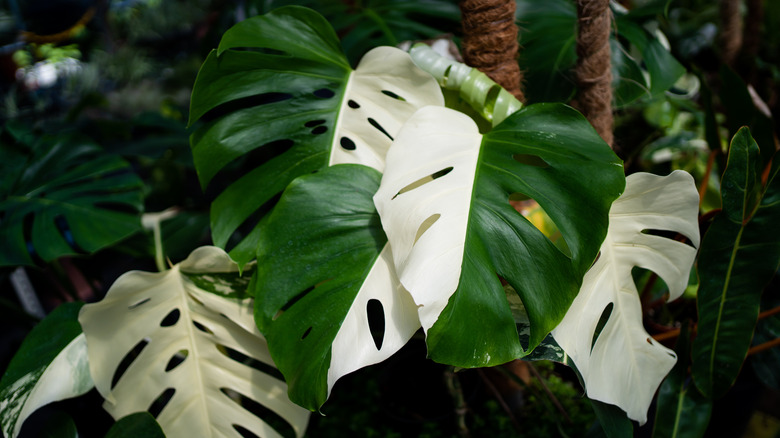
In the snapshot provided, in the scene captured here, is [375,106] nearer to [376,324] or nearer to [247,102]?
[376,324]

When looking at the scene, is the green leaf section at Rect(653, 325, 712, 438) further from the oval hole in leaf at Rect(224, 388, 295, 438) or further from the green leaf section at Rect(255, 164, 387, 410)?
the oval hole in leaf at Rect(224, 388, 295, 438)

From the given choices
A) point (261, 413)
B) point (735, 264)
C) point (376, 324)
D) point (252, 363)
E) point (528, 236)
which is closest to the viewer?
point (528, 236)

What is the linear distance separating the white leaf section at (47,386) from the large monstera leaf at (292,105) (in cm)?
26

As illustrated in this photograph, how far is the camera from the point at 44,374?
0.73 metres

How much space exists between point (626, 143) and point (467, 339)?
153cm

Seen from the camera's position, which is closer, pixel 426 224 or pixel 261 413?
pixel 426 224

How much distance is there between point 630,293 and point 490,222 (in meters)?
0.22

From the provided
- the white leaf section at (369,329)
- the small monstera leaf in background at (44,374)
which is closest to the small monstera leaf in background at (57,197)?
the small monstera leaf in background at (44,374)

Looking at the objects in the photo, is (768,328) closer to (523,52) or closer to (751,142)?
(751,142)

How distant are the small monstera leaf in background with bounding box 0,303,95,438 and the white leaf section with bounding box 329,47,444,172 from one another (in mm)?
462

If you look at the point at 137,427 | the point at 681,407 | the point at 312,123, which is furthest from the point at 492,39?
the point at 137,427

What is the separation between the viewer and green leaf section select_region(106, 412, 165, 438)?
0.66m

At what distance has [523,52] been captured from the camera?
39.4 inches

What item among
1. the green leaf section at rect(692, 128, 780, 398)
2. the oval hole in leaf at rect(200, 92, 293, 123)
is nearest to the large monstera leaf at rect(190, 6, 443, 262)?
the oval hole in leaf at rect(200, 92, 293, 123)
